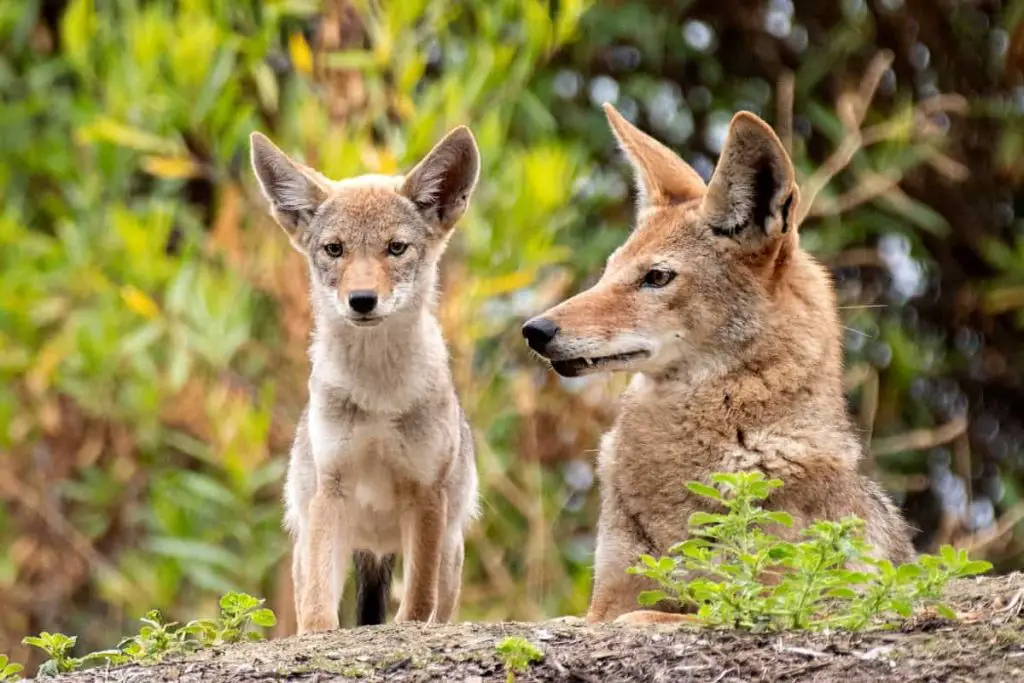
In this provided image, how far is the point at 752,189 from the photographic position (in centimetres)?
589

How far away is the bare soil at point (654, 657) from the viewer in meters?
4.53

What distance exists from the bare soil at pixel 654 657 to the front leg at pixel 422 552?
53.7 inches

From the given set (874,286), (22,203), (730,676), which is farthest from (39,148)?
(730,676)

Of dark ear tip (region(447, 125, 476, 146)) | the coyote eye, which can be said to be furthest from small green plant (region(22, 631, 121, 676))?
dark ear tip (region(447, 125, 476, 146))

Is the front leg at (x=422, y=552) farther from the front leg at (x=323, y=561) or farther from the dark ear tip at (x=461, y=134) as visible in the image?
the dark ear tip at (x=461, y=134)

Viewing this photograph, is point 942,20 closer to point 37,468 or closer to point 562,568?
point 562,568

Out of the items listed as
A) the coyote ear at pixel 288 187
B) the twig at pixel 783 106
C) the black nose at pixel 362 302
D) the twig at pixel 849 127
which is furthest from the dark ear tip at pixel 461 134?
the twig at pixel 783 106

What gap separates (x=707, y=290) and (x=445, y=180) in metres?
1.57

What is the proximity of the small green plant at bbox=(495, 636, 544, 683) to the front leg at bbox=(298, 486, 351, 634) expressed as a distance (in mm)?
1815

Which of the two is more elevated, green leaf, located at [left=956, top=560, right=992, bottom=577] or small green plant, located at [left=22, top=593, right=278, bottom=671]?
green leaf, located at [left=956, top=560, right=992, bottom=577]

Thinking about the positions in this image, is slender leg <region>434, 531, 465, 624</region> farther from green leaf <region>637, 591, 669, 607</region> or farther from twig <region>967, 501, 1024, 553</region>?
twig <region>967, 501, 1024, 553</region>

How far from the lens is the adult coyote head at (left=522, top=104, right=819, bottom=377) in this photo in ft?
19.2

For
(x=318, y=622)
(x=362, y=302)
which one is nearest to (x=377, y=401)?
(x=362, y=302)

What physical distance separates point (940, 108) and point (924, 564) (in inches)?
256
